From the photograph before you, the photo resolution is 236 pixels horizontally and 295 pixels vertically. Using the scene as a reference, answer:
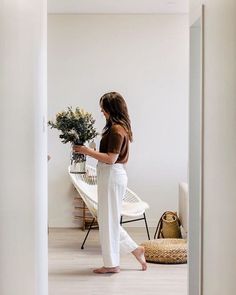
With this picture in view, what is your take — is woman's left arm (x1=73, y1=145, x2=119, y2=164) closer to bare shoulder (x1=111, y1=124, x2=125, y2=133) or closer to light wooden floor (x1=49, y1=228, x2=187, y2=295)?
bare shoulder (x1=111, y1=124, x2=125, y2=133)

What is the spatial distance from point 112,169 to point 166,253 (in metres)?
1.09

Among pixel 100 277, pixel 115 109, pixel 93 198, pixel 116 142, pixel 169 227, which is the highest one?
pixel 115 109

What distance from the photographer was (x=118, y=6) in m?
6.96

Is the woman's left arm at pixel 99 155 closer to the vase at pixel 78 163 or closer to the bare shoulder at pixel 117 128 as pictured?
the vase at pixel 78 163

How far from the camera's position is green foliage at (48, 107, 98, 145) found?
4934mm

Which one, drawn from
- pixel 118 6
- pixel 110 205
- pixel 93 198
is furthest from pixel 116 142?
pixel 118 6

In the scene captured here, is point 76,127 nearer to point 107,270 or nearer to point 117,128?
point 117,128
